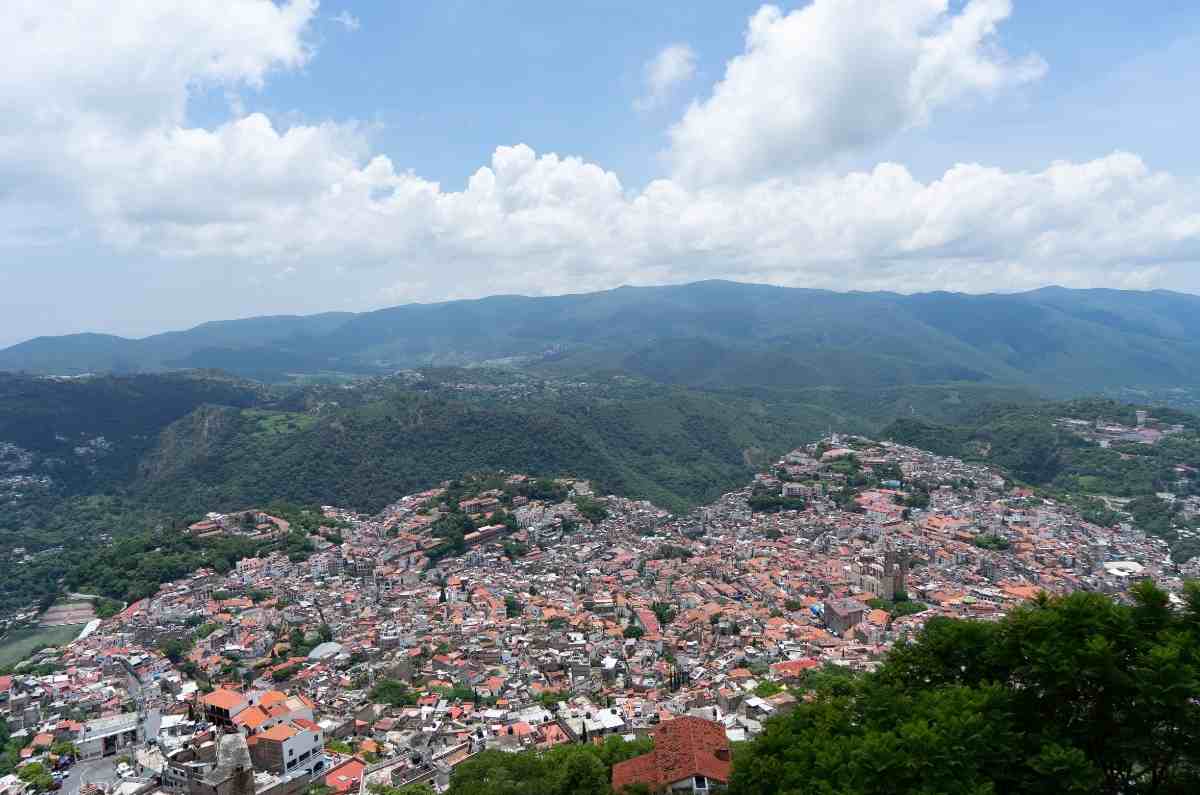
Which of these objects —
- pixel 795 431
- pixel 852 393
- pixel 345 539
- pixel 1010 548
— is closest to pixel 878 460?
pixel 1010 548

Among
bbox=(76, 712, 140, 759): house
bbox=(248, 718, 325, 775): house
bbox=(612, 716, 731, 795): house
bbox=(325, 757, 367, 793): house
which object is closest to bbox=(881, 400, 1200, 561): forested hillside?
bbox=(612, 716, 731, 795): house

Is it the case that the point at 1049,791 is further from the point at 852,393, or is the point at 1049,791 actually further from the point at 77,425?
the point at 852,393

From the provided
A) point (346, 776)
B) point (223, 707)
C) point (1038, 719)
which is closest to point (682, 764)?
point (1038, 719)

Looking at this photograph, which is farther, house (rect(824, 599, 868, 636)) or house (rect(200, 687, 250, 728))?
house (rect(824, 599, 868, 636))

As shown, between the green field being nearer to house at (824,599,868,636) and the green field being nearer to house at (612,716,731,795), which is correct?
house at (612,716,731,795)

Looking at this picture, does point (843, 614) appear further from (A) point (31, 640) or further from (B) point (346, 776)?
(A) point (31, 640)
